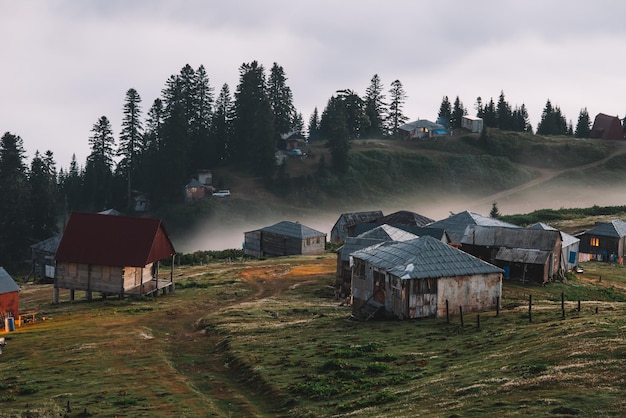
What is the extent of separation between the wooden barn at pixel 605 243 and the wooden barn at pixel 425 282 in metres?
48.8

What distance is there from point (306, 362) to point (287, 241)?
6004 centimetres

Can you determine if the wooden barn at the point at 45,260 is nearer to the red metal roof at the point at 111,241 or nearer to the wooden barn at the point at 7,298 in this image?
the red metal roof at the point at 111,241

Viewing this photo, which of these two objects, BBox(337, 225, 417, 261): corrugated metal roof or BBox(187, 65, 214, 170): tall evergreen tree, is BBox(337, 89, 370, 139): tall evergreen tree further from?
BBox(337, 225, 417, 261): corrugated metal roof

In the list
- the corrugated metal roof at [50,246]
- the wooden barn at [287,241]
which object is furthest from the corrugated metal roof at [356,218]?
the corrugated metal roof at [50,246]

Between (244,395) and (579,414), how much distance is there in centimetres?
1529

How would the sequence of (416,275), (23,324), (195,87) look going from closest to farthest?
1. (416,275)
2. (23,324)
3. (195,87)

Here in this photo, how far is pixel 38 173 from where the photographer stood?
11881 centimetres

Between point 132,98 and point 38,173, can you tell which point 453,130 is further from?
point 38,173

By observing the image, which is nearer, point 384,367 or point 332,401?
point 332,401

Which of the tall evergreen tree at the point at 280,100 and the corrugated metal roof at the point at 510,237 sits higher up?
the tall evergreen tree at the point at 280,100

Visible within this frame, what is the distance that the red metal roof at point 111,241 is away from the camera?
55.2 metres

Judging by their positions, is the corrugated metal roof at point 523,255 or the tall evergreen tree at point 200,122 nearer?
the corrugated metal roof at point 523,255

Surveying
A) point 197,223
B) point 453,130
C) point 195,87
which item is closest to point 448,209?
point 453,130

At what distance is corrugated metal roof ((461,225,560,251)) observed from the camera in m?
66.8
